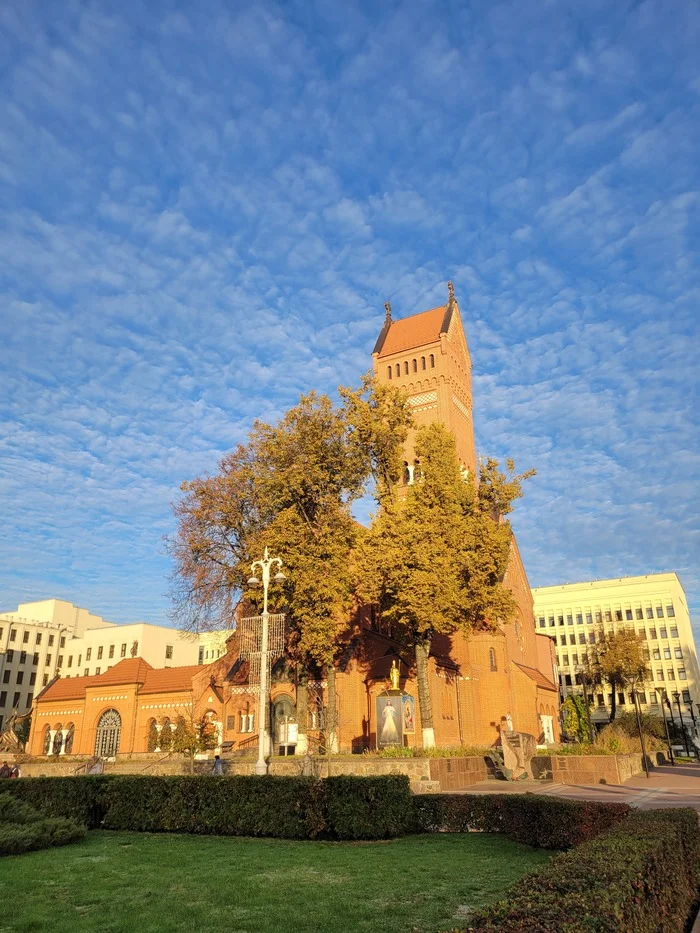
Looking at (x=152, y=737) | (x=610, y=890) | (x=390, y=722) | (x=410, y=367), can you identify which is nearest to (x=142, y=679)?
(x=152, y=737)

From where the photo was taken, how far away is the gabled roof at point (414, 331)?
53.0 metres

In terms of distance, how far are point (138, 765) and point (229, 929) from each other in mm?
26249

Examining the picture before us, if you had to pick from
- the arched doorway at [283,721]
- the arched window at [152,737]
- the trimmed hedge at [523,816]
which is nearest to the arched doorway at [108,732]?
the arched window at [152,737]

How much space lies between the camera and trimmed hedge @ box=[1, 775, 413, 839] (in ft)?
49.3

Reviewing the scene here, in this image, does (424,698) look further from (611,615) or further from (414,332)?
(611,615)

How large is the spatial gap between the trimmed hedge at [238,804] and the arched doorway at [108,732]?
3326 cm

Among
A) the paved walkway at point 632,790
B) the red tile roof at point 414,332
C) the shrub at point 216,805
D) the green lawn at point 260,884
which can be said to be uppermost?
the red tile roof at point 414,332

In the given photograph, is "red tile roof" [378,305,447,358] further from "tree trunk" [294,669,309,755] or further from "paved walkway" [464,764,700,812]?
"paved walkway" [464,764,700,812]

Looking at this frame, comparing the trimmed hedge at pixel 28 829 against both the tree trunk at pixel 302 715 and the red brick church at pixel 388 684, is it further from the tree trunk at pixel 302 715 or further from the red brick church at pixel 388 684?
the tree trunk at pixel 302 715

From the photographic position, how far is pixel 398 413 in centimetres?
3409

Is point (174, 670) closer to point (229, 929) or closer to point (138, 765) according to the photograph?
point (138, 765)

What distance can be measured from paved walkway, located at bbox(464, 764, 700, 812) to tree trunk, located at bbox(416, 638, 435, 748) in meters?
2.76

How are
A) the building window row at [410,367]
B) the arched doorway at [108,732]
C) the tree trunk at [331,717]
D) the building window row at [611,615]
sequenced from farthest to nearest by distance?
the building window row at [611,615], the building window row at [410,367], the arched doorway at [108,732], the tree trunk at [331,717]

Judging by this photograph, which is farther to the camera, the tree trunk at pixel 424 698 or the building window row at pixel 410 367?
the building window row at pixel 410 367
